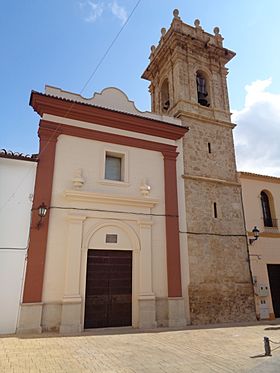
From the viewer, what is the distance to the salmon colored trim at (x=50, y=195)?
26.1 feet

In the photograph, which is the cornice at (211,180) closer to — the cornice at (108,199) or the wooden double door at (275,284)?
the cornice at (108,199)

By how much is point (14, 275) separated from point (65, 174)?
3275mm

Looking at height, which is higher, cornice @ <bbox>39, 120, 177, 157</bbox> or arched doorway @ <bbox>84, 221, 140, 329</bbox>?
cornice @ <bbox>39, 120, 177, 157</bbox>

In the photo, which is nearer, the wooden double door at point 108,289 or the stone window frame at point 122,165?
the wooden double door at point 108,289

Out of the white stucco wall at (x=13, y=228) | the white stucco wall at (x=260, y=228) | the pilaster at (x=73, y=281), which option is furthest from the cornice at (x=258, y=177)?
the white stucco wall at (x=13, y=228)

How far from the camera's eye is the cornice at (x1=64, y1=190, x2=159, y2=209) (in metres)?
8.91

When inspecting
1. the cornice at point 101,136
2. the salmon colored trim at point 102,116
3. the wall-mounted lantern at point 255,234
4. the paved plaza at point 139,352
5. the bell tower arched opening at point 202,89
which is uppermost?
the bell tower arched opening at point 202,89

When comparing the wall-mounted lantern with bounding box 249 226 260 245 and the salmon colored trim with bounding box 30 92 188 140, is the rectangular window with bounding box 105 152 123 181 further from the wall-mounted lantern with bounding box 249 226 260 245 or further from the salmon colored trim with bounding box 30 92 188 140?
the wall-mounted lantern with bounding box 249 226 260 245

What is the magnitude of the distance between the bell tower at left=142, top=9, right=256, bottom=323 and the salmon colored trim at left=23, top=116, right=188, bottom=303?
26.5 inches

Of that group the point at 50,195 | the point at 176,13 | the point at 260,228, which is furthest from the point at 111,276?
the point at 176,13

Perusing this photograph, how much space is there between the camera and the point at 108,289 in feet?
29.1

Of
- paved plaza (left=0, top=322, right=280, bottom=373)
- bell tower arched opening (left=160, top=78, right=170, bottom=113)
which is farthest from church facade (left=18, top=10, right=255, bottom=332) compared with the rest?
bell tower arched opening (left=160, top=78, right=170, bottom=113)

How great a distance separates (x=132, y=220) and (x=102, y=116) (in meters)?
3.81

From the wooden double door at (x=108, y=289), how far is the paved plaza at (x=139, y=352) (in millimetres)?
750
